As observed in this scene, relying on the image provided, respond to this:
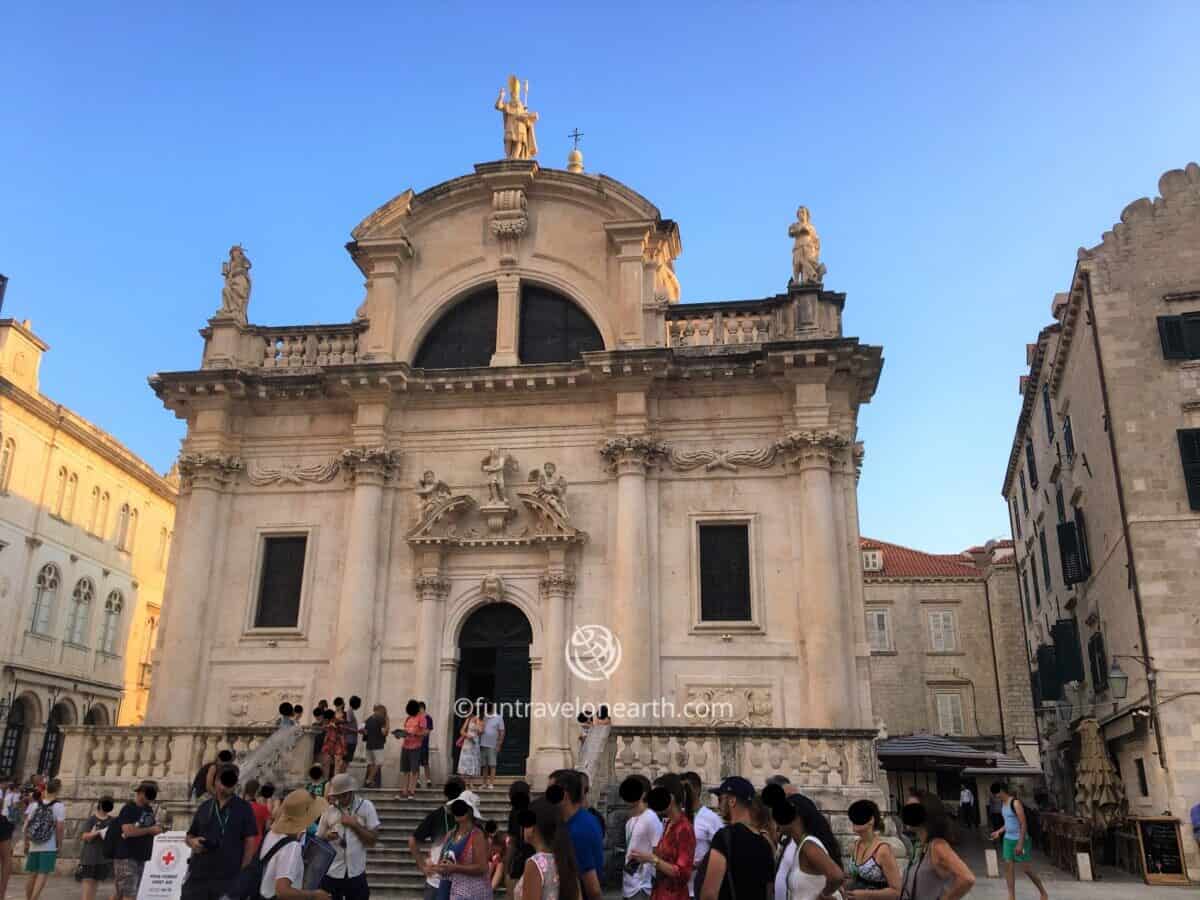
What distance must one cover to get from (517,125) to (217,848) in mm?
19753

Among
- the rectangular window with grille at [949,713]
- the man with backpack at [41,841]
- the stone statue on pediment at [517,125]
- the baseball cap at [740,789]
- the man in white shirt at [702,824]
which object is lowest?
the man with backpack at [41,841]

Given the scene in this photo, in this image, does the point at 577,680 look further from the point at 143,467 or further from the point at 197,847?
the point at 143,467

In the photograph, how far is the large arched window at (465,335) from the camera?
2309cm

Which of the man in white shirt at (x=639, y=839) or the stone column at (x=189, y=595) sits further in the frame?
the stone column at (x=189, y=595)

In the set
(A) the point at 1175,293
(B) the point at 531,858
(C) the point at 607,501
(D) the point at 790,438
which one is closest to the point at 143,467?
(C) the point at 607,501

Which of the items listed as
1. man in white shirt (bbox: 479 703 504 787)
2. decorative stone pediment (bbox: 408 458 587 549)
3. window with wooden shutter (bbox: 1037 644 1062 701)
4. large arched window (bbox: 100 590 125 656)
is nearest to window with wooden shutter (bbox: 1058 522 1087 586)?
window with wooden shutter (bbox: 1037 644 1062 701)

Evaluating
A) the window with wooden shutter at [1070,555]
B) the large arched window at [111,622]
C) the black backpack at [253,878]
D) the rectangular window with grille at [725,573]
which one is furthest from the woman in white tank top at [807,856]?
the large arched window at [111,622]

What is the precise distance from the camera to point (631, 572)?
19.7m

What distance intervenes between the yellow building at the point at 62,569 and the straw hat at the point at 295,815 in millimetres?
31763

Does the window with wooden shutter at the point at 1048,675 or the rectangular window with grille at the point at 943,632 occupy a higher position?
the rectangular window with grille at the point at 943,632

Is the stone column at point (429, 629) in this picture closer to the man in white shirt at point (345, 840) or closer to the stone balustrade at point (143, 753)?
the stone balustrade at point (143, 753)

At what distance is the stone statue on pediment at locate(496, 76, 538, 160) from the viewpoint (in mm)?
24422

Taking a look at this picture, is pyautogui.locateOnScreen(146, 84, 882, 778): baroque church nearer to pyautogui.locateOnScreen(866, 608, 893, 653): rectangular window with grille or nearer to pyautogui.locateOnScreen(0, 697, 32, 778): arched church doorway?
pyautogui.locateOnScreen(0, 697, 32, 778): arched church doorway

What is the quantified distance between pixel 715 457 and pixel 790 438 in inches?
63.2
